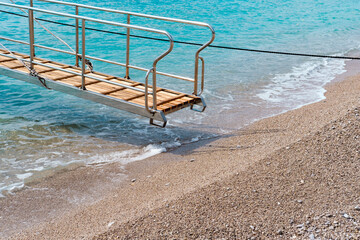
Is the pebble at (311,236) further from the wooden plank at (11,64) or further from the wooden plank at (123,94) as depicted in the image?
the wooden plank at (11,64)

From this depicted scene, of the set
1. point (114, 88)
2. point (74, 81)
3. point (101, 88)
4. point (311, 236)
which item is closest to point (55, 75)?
point (74, 81)

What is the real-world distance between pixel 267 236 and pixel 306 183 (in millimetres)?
922

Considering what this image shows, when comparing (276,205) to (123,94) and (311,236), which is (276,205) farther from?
(123,94)

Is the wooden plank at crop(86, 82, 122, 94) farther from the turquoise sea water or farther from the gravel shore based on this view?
the gravel shore

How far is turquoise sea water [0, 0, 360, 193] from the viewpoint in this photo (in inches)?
246

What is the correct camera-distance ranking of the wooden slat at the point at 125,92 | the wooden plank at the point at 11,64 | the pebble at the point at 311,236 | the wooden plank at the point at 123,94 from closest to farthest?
the pebble at the point at 311,236
the wooden slat at the point at 125,92
the wooden plank at the point at 123,94
the wooden plank at the point at 11,64

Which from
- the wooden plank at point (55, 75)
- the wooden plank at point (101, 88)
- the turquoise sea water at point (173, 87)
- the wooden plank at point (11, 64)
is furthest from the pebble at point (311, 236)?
the wooden plank at point (11, 64)

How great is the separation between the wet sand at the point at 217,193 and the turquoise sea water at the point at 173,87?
0.58 metres

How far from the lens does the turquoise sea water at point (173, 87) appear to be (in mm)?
6250

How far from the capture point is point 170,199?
13.6 ft

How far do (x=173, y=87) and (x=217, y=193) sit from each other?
5.95 meters

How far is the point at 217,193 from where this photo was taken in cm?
405

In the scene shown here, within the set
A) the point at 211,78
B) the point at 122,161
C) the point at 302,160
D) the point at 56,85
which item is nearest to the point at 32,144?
the point at 56,85

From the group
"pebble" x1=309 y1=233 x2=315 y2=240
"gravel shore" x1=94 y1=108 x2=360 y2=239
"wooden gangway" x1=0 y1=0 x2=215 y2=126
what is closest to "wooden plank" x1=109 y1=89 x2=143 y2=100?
"wooden gangway" x1=0 y1=0 x2=215 y2=126
